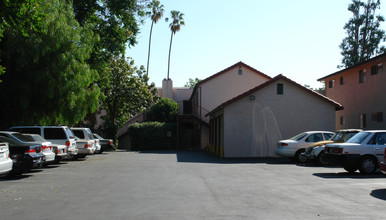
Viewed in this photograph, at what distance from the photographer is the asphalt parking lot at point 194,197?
26.1 feet

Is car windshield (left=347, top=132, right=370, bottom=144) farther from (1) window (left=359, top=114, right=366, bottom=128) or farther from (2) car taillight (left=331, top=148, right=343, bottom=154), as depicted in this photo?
(1) window (left=359, top=114, right=366, bottom=128)

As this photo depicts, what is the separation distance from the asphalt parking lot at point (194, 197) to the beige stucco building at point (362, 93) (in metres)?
14.3

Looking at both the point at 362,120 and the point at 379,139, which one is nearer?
the point at 379,139

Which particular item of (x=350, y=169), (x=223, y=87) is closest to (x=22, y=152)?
(x=350, y=169)

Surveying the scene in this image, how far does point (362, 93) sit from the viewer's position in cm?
3012

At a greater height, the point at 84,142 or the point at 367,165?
the point at 84,142

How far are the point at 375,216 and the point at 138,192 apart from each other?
557 centimetres

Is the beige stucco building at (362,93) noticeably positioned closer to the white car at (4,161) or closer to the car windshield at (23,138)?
the car windshield at (23,138)

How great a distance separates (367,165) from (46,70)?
49.2 feet

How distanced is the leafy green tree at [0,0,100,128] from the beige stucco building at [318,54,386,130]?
59.1ft

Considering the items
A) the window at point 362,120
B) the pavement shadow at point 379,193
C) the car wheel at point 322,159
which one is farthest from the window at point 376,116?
the pavement shadow at point 379,193

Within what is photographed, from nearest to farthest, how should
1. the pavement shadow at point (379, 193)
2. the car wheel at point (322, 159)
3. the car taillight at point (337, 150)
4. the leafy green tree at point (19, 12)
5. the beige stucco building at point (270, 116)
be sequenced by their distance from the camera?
the pavement shadow at point (379, 193)
the leafy green tree at point (19, 12)
the car taillight at point (337, 150)
the car wheel at point (322, 159)
the beige stucco building at point (270, 116)

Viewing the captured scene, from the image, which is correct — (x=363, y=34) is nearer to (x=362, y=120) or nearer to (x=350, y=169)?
(x=362, y=120)

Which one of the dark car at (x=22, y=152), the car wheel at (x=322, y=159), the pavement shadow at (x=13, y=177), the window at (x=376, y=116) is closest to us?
the pavement shadow at (x=13, y=177)
